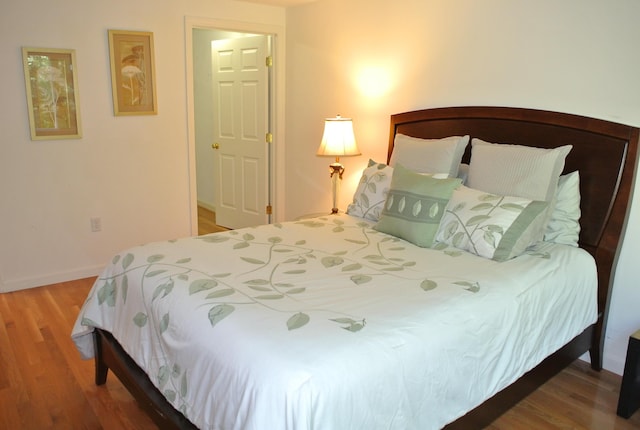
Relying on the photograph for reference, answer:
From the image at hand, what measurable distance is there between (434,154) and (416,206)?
552 mm

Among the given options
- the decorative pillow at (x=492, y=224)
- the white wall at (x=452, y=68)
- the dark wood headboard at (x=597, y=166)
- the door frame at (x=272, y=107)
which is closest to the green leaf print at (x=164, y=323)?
the decorative pillow at (x=492, y=224)

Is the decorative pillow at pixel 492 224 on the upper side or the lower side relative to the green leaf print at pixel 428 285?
upper

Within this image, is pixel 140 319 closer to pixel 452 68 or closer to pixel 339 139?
pixel 339 139

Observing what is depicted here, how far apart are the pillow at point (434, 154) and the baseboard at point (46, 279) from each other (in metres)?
2.62

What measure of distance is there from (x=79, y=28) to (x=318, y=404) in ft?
11.2

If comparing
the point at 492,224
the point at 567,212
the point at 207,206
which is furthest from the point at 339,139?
the point at 207,206

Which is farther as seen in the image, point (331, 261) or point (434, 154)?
point (434, 154)

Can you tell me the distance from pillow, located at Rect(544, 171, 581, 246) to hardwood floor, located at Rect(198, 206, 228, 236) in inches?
143

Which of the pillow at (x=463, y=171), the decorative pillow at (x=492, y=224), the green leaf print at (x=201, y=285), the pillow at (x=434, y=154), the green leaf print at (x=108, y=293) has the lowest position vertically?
the green leaf print at (x=108, y=293)

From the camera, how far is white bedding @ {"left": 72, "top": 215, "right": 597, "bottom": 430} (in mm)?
1445

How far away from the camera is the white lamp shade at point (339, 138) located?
371 cm

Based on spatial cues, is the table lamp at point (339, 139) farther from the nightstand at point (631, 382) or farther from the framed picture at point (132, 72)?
the nightstand at point (631, 382)

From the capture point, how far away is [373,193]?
3098mm

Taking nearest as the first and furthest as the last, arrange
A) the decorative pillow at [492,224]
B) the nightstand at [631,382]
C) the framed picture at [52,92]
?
the nightstand at [631,382]
the decorative pillow at [492,224]
the framed picture at [52,92]
